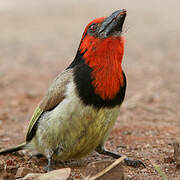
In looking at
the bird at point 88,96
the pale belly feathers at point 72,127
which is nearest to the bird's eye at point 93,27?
the bird at point 88,96

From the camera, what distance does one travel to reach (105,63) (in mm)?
3789

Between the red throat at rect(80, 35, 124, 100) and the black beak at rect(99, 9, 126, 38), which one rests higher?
the black beak at rect(99, 9, 126, 38)

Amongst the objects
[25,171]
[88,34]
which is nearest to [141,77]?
[88,34]

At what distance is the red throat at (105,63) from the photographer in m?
3.74

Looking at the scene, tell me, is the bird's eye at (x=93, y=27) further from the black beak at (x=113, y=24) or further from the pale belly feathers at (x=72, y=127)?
the pale belly feathers at (x=72, y=127)

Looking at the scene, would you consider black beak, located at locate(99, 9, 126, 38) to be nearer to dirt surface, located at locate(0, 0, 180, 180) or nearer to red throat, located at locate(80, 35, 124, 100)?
red throat, located at locate(80, 35, 124, 100)

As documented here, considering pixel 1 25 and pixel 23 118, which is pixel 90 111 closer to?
pixel 23 118

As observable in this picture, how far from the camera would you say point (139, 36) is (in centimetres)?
1373

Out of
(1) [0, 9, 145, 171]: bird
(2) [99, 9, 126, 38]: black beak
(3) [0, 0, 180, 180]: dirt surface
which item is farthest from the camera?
(3) [0, 0, 180, 180]: dirt surface

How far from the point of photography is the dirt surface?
15.0ft

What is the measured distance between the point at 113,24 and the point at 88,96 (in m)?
0.78

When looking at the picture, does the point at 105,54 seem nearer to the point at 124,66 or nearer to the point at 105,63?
the point at 105,63

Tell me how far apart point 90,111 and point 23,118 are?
9.49ft

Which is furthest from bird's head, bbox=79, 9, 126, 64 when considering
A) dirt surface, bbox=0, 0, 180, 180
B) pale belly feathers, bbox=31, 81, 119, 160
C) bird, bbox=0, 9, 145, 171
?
pale belly feathers, bbox=31, 81, 119, 160
